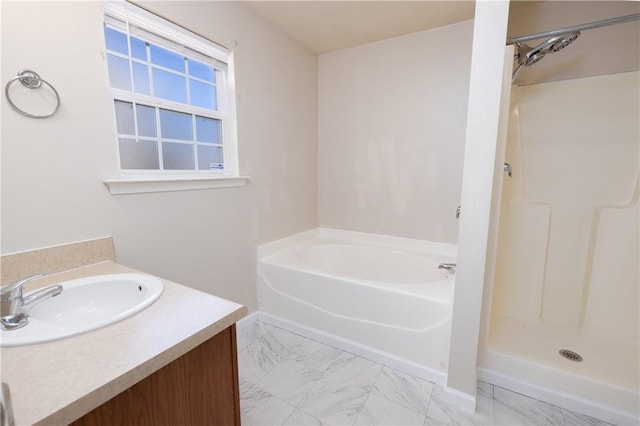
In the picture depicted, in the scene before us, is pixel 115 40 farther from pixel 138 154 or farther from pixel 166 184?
pixel 166 184

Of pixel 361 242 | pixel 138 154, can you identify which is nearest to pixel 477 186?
pixel 361 242

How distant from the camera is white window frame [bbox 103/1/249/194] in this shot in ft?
4.46

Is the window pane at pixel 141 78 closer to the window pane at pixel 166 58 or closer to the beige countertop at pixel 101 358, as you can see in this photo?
the window pane at pixel 166 58

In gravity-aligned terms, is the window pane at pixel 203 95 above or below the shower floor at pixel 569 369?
above

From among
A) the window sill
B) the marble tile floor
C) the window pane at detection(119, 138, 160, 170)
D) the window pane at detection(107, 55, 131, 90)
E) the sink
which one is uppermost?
the window pane at detection(107, 55, 131, 90)

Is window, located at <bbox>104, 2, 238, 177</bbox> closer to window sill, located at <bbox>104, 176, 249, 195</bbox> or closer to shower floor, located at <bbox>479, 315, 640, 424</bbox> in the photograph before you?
window sill, located at <bbox>104, 176, 249, 195</bbox>

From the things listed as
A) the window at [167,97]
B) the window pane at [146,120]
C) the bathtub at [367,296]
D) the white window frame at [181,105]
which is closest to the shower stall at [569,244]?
the bathtub at [367,296]

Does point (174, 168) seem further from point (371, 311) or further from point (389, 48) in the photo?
point (389, 48)

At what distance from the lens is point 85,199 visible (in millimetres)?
1232

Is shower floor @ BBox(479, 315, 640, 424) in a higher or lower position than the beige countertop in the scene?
lower

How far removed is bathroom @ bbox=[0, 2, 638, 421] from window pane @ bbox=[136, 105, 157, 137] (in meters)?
0.22

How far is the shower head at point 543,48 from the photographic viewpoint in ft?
4.66

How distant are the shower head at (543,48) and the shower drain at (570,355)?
5.47 ft

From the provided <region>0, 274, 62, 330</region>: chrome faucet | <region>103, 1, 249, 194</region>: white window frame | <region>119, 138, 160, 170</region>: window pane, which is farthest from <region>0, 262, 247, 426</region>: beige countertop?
<region>119, 138, 160, 170</region>: window pane
